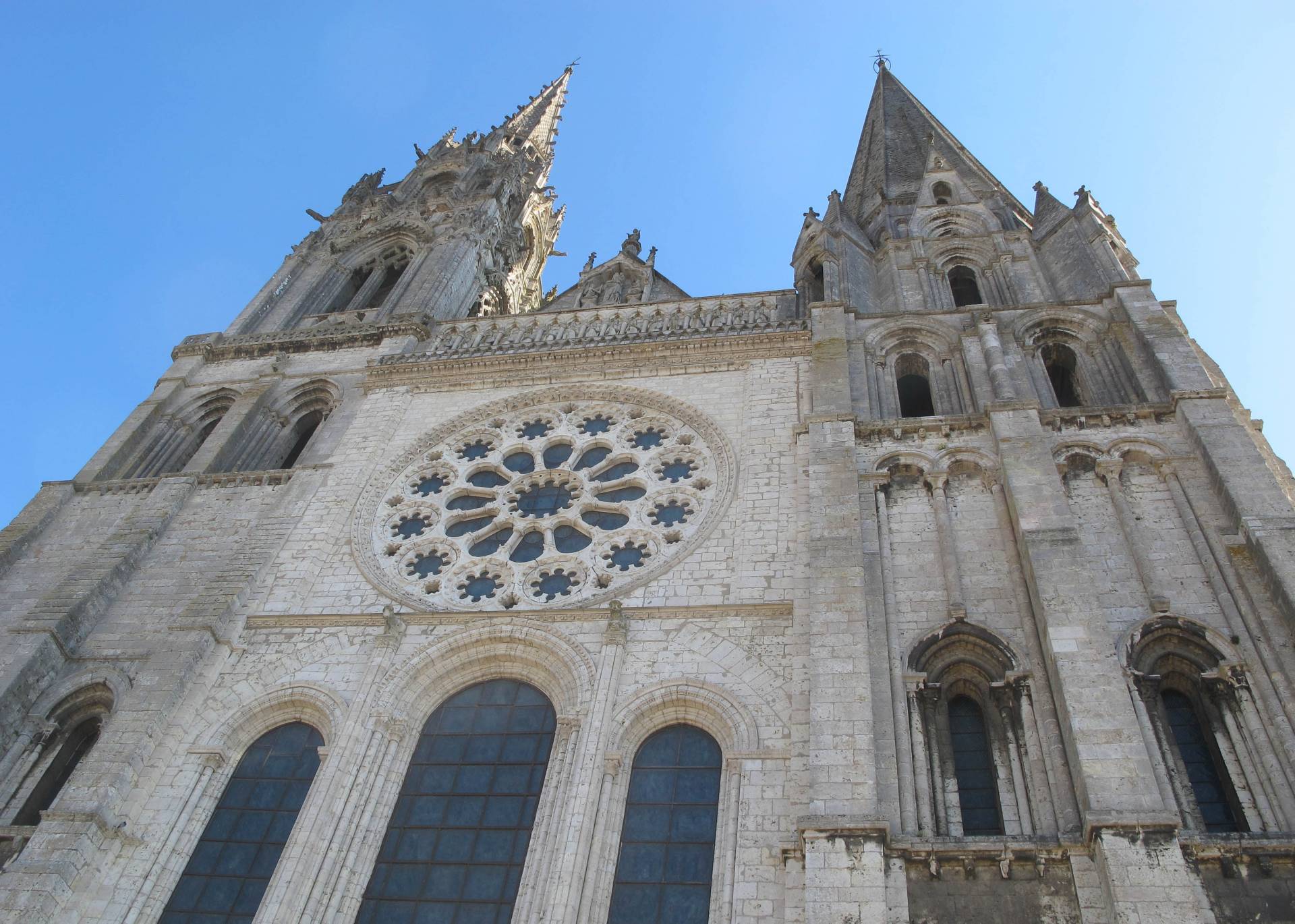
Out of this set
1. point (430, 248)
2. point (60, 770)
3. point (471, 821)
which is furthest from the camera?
point (430, 248)

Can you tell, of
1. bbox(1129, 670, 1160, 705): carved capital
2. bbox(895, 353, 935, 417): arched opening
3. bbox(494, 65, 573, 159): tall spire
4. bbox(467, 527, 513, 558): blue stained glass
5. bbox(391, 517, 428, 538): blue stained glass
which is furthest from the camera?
bbox(494, 65, 573, 159): tall spire

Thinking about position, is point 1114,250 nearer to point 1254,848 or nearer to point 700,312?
point 700,312

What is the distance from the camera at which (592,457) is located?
15.9 metres

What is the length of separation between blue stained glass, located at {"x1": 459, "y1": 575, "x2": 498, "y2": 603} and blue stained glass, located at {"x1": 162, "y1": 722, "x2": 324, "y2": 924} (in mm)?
2405

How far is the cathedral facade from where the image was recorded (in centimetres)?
948

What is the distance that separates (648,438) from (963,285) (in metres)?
7.99

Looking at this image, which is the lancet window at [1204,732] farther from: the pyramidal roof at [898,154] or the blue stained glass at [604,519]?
the pyramidal roof at [898,154]

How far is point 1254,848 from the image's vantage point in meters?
8.39

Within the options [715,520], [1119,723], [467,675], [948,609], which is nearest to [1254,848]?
[1119,723]

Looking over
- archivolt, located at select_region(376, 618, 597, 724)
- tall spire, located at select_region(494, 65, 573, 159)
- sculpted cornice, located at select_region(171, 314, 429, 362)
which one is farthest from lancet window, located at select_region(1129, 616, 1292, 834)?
tall spire, located at select_region(494, 65, 573, 159)

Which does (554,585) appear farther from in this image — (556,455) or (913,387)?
(913,387)

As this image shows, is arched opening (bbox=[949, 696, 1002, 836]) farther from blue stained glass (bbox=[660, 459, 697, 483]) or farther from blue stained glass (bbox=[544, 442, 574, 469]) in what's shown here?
blue stained glass (bbox=[544, 442, 574, 469])

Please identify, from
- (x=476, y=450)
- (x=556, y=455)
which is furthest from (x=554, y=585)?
(x=476, y=450)

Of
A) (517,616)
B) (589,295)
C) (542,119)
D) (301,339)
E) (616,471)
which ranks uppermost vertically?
(542,119)
